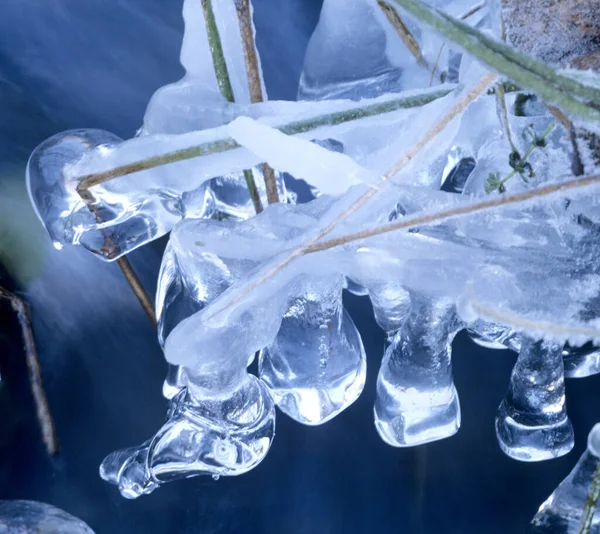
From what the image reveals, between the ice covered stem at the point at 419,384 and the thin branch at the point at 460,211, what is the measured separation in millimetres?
74

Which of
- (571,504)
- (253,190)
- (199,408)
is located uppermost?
(253,190)

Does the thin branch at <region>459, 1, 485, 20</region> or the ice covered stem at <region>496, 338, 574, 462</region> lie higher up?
the thin branch at <region>459, 1, 485, 20</region>

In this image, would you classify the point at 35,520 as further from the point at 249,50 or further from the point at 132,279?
the point at 249,50

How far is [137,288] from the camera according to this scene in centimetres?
47

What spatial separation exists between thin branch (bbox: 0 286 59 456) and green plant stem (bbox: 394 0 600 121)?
34 cm

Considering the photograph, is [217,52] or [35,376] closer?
[217,52]

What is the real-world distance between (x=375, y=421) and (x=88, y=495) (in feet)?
0.64

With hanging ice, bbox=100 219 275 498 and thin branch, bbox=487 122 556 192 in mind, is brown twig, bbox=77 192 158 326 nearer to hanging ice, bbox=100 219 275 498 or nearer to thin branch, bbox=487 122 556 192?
hanging ice, bbox=100 219 275 498

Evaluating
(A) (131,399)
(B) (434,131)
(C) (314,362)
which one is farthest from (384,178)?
(A) (131,399)

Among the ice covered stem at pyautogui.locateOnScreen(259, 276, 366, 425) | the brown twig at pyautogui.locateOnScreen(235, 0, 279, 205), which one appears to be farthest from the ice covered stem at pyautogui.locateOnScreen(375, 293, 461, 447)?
the brown twig at pyautogui.locateOnScreen(235, 0, 279, 205)

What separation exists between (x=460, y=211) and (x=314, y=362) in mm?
154

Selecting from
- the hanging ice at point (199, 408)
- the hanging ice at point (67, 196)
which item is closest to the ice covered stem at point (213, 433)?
the hanging ice at point (199, 408)

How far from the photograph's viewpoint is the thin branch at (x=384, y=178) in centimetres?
30

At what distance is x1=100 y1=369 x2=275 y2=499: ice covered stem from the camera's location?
39 cm
